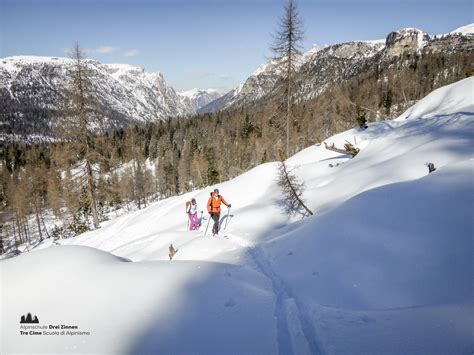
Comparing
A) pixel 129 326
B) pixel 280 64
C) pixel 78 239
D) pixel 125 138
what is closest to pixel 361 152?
pixel 280 64

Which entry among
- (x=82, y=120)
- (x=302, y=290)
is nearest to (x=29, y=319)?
(x=302, y=290)

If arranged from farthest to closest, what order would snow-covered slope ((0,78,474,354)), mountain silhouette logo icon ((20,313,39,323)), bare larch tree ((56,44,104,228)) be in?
bare larch tree ((56,44,104,228)), mountain silhouette logo icon ((20,313,39,323)), snow-covered slope ((0,78,474,354))

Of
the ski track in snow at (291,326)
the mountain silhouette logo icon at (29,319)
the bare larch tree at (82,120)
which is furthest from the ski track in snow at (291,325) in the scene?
the bare larch tree at (82,120)

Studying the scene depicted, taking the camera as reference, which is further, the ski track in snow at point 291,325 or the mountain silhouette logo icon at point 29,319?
the mountain silhouette logo icon at point 29,319

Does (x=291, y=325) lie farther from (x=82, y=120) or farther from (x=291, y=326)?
(x=82, y=120)

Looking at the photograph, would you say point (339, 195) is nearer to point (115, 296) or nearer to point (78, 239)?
point (115, 296)

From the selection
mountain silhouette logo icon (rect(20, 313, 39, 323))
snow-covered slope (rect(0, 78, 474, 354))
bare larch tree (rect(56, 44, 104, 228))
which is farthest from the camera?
bare larch tree (rect(56, 44, 104, 228))

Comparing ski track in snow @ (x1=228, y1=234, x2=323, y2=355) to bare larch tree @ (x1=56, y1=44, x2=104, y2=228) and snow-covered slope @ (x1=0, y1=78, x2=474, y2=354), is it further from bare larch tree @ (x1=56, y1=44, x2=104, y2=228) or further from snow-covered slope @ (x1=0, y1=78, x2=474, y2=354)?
bare larch tree @ (x1=56, y1=44, x2=104, y2=228)

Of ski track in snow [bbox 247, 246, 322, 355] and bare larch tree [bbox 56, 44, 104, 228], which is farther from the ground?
bare larch tree [bbox 56, 44, 104, 228]

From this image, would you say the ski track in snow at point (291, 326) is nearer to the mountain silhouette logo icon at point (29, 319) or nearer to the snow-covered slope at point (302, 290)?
the snow-covered slope at point (302, 290)

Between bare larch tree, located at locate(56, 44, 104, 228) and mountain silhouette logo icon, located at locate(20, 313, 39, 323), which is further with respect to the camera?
bare larch tree, located at locate(56, 44, 104, 228)

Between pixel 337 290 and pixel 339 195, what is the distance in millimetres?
7525

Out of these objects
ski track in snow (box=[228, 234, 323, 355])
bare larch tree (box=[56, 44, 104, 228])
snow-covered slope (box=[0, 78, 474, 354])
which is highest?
bare larch tree (box=[56, 44, 104, 228])

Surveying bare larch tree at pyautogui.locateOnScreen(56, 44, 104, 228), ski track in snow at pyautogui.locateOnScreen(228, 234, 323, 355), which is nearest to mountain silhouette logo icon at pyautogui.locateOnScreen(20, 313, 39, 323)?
ski track in snow at pyautogui.locateOnScreen(228, 234, 323, 355)
